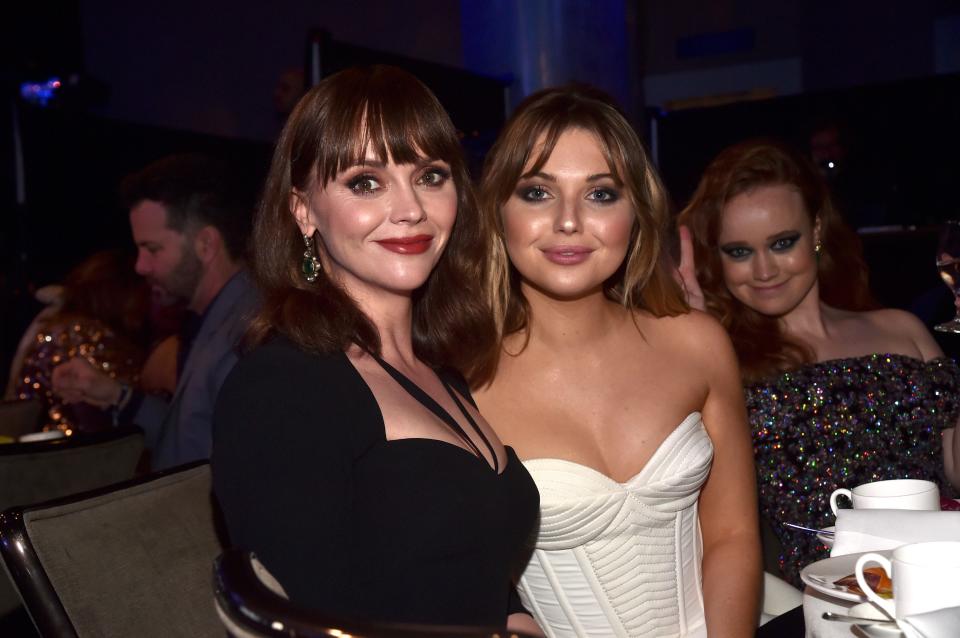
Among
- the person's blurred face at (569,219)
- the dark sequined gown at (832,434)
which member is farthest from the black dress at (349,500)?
the dark sequined gown at (832,434)

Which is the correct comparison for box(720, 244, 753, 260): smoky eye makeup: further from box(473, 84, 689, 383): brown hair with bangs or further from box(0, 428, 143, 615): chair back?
box(0, 428, 143, 615): chair back

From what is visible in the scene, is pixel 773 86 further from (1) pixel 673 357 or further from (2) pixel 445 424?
(2) pixel 445 424

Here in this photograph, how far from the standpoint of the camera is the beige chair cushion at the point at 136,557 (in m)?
1.58

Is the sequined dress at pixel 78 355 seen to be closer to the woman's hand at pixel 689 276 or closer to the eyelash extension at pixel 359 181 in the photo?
the woman's hand at pixel 689 276

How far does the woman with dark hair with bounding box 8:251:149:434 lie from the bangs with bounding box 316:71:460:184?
2492 mm

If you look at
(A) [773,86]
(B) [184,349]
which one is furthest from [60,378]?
(A) [773,86]

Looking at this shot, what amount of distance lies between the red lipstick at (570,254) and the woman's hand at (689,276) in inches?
26.1

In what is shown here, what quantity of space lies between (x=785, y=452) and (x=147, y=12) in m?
9.01

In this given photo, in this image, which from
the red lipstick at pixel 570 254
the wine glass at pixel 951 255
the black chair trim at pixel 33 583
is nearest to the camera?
the black chair trim at pixel 33 583

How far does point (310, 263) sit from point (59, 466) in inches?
52.1

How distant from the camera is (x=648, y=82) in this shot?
11.9 meters

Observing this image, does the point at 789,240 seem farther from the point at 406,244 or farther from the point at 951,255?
the point at 406,244

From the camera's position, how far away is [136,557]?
1.74 meters

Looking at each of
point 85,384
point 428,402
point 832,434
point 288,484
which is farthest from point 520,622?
point 85,384
